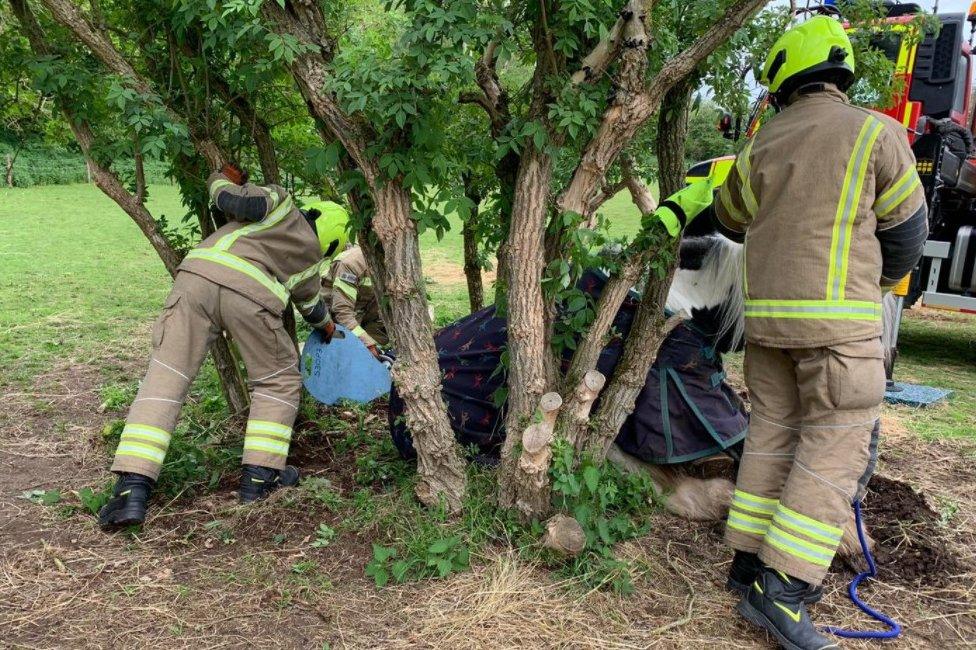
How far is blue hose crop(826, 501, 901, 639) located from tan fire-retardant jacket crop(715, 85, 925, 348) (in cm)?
91

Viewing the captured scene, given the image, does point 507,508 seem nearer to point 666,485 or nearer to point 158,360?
point 666,485

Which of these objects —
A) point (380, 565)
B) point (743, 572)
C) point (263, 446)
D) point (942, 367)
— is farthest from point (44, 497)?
point (942, 367)

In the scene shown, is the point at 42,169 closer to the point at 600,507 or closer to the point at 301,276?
the point at 301,276

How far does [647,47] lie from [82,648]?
8.74ft

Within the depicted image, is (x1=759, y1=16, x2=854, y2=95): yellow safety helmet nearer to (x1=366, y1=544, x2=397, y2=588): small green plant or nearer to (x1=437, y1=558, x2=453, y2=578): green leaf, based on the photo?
(x1=437, y1=558, x2=453, y2=578): green leaf

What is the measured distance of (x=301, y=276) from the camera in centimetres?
366

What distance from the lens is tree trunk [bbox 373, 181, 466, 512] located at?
283 cm

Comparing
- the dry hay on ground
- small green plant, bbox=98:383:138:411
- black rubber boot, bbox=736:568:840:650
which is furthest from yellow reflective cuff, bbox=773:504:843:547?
small green plant, bbox=98:383:138:411

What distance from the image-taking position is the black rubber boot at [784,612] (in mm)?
2377

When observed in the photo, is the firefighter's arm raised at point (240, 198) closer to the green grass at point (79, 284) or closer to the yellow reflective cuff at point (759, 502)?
→ the green grass at point (79, 284)

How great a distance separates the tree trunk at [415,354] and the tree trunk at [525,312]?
241 millimetres

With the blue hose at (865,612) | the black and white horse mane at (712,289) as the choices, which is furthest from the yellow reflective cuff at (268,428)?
the blue hose at (865,612)

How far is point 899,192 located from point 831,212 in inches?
8.7

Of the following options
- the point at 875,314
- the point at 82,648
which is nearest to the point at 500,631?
the point at 82,648
